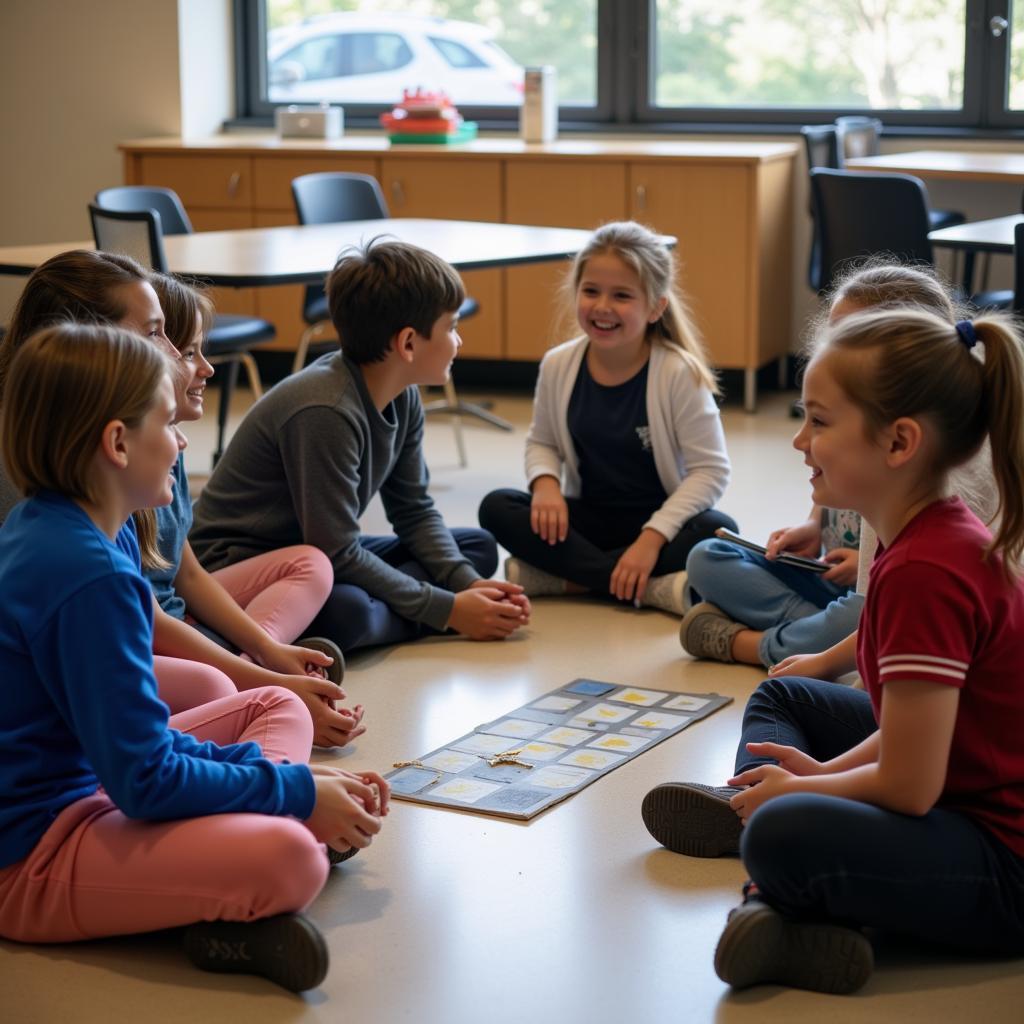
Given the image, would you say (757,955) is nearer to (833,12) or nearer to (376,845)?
(376,845)

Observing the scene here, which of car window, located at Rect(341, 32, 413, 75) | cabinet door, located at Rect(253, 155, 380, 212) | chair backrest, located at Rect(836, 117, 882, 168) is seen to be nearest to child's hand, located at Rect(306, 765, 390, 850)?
chair backrest, located at Rect(836, 117, 882, 168)

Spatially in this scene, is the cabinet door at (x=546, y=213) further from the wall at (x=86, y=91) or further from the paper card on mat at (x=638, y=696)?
the paper card on mat at (x=638, y=696)

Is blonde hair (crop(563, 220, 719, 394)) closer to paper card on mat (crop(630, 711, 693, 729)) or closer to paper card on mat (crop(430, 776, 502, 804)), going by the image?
paper card on mat (crop(630, 711, 693, 729))

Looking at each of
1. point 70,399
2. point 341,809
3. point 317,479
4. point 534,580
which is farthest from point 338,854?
point 534,580

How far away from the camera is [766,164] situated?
519 cm

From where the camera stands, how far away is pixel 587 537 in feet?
10.6

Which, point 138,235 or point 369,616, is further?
point 138,235

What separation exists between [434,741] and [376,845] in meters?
0.38

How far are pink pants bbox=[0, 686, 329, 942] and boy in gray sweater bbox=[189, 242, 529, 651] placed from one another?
1075mm

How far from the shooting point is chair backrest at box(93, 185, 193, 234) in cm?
427

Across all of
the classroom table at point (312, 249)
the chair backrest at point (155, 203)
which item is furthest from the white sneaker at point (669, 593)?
the chair backrest at point (155, 203)

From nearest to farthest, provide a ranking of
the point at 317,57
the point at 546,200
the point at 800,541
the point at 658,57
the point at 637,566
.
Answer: the point at 800,541 < the point at 637,566 < the point at 546,200 < the point at 658,57 < the point at 317,57

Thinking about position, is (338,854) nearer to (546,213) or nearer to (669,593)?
(669,593)

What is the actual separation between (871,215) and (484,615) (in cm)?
204
